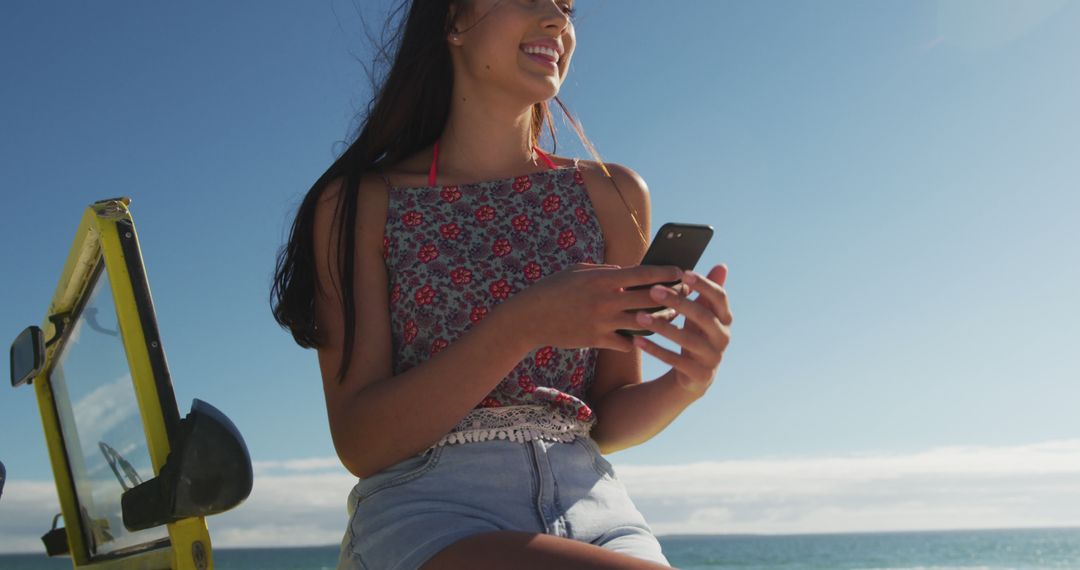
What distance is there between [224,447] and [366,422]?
605 mm

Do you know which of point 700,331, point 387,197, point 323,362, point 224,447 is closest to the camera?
point 224,447

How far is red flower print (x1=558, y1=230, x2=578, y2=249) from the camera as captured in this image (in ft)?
7.86

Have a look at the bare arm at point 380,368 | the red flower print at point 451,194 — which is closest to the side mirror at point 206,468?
the bare arm at point 380,368

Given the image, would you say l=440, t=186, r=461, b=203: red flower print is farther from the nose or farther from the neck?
the nose

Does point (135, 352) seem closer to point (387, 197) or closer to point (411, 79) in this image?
point (387, 197)

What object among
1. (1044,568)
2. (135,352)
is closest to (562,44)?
(135,352)

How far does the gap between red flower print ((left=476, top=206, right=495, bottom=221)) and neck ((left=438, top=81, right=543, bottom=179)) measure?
142 mm

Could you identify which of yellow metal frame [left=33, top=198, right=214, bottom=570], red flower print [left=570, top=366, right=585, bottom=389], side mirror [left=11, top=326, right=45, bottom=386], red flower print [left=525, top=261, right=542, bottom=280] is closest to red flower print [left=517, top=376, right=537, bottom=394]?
red flower print [left=570, top=366, right=585, bottom=389]

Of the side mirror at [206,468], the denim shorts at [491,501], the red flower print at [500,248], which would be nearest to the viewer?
the side mirror at [206,468]

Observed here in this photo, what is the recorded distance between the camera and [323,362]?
2.22m

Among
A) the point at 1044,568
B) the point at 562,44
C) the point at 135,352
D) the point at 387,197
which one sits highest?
the point at 562,44

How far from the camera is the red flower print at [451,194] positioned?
2406 millimetres

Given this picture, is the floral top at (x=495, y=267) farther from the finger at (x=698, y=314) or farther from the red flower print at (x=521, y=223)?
the finger at (x=698, y=314)

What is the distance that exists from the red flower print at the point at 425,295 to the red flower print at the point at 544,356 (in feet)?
0.86
